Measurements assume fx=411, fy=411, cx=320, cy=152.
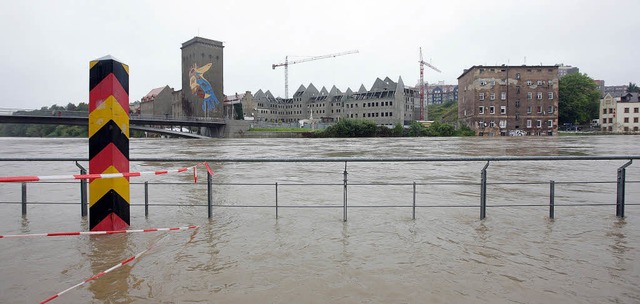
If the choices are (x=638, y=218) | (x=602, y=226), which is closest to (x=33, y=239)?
(x=602, y=226)

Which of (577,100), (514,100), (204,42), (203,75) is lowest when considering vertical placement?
(514,100)

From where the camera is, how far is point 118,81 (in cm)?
460

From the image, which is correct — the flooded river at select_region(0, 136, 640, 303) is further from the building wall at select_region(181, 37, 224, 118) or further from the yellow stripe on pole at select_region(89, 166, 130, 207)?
the building wall at select_region(181, 37, 224, 118)

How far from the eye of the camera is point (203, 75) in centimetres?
10638

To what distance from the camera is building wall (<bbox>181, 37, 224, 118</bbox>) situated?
106m

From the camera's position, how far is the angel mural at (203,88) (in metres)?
106

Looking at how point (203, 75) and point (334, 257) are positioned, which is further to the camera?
point (203, 75)

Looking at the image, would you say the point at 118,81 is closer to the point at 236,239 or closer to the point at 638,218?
the point at 236,239

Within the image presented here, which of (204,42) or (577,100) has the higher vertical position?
(204,42)

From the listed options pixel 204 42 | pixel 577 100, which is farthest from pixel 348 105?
pixel 577 100

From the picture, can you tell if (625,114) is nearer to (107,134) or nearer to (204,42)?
(204,42)

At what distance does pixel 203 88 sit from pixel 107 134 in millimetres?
105711

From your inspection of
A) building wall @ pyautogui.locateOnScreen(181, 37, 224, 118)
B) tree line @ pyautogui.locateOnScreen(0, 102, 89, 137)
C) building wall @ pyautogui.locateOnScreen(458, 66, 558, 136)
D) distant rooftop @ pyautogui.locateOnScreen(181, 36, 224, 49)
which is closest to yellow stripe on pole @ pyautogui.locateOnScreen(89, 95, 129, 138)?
building wall @ pyautogui.locateOnScreen(458, 66, 558, 136)

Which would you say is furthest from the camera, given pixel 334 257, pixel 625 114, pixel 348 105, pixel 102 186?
pixel 348 105
